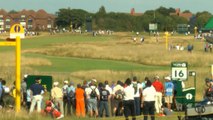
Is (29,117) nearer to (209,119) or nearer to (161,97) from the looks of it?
(161,97)

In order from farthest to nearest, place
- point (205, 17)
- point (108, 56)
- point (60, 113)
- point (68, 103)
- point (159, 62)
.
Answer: point (205, 17) < point (108, 56) < point (159, 62) < point (68, 103) < point (60, 113)

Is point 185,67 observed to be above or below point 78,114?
above

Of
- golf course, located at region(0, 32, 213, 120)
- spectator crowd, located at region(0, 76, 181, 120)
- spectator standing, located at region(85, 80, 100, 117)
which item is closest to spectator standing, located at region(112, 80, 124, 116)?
spectator crowd, located at region(0, 76, 181, 120)

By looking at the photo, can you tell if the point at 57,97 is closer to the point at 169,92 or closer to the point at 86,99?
the point at 86,99

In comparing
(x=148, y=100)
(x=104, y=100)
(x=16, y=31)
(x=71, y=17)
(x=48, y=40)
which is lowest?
(x=48, y=40)

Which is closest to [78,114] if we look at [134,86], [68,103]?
[68,103]

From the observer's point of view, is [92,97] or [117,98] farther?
[92,97]

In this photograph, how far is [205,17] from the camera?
181500mm

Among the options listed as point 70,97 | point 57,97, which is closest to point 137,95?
point 70,97

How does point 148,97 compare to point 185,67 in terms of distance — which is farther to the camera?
point 185,67

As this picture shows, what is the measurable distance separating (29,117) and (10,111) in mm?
878

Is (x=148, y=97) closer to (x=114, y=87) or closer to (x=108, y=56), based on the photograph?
(x=114, y=87)

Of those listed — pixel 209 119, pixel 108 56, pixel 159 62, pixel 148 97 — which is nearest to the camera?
pixel 209 119

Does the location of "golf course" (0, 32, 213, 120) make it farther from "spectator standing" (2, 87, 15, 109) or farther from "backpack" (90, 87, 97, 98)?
"spectator standing" (2, 87, 15, 109)
